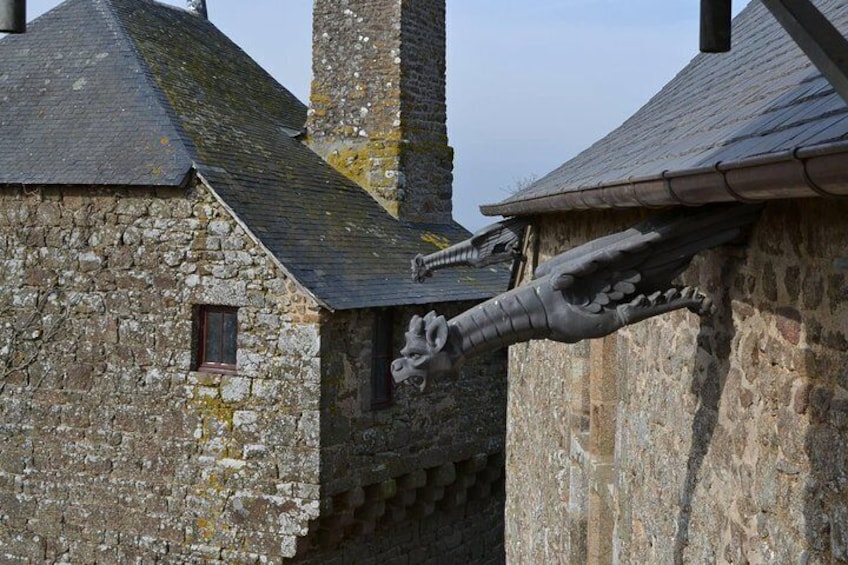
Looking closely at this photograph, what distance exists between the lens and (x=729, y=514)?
3.73 m

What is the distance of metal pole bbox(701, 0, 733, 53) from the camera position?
307 centimetres

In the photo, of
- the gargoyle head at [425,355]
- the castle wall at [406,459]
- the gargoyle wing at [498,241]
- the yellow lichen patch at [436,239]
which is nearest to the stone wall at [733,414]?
the gargoyle head at [425,355]

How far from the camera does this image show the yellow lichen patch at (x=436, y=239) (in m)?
13.3

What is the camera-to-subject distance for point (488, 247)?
8547 millimetres

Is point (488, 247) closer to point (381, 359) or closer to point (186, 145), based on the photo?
point (381, 359)

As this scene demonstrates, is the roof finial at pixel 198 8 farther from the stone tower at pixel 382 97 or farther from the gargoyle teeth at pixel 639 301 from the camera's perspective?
the gargoyle teeth at pixel 639 301

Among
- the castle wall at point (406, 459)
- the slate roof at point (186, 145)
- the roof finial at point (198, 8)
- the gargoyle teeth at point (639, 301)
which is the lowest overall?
the castle wall at point (406, 459)

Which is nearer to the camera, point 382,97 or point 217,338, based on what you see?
point 217,338

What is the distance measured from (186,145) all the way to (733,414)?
8.33 m

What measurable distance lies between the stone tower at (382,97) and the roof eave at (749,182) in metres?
9.19

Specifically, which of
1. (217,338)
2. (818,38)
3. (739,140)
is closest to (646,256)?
(739,140)

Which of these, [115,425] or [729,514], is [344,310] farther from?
[729,514]

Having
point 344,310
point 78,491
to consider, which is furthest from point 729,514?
point 78,491

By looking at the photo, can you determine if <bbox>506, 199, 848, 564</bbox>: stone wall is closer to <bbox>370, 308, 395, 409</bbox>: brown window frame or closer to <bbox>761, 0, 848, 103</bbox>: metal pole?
<bbox>761, 0, 848, 103</bbox>: metal pole
